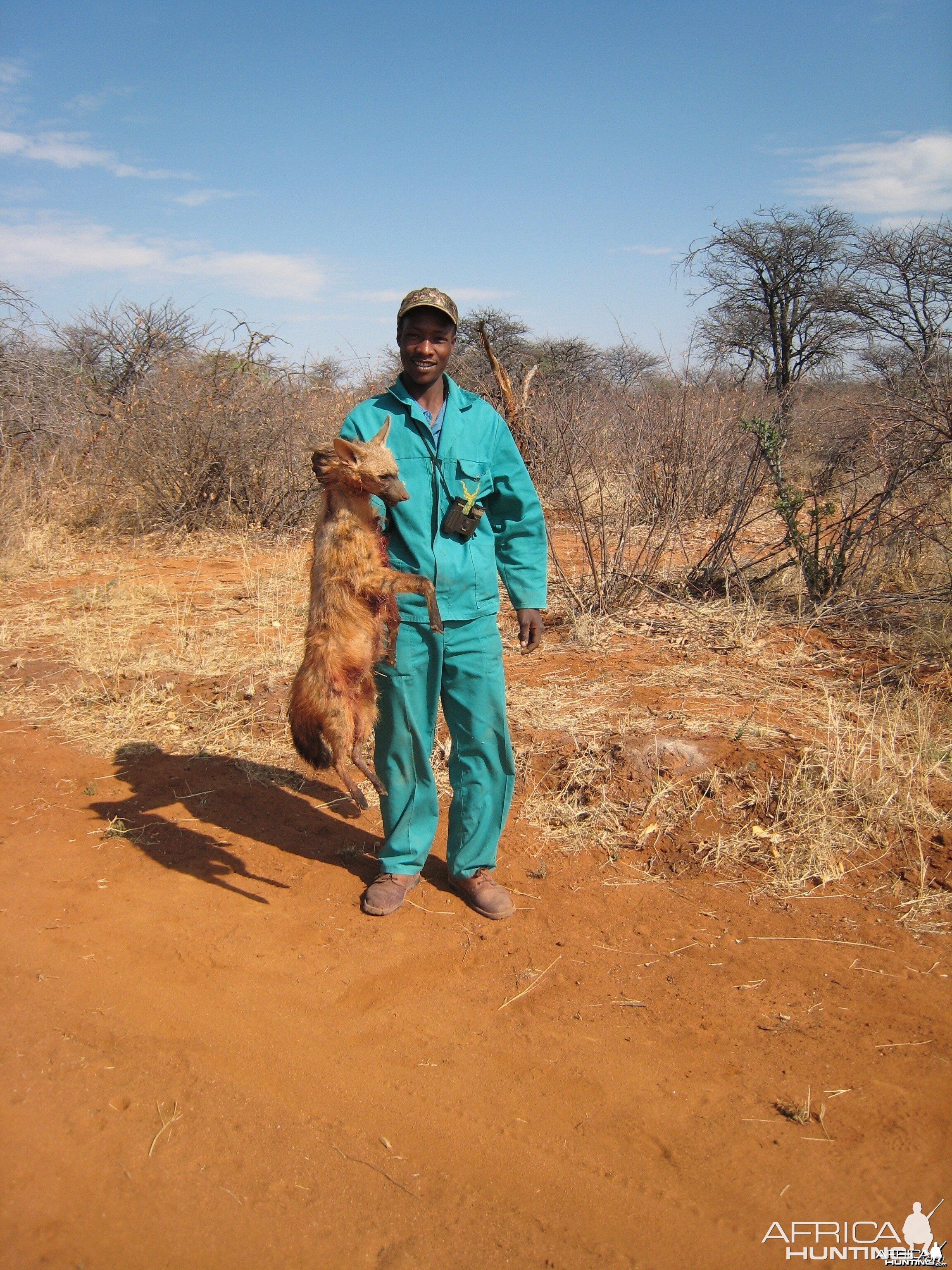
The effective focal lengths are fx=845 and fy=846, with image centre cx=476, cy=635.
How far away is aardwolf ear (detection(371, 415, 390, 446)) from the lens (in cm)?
297

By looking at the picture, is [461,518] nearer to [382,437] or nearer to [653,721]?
[382,437]

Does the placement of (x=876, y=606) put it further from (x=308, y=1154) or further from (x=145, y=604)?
(x=145, y=604)

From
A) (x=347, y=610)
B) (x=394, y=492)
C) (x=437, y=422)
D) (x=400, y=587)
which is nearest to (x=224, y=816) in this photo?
(x=347, y=610)

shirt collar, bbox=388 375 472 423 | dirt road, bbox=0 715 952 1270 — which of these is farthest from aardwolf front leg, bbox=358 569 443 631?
dirt road, bbox=0 715 952 1270

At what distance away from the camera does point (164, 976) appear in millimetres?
2959

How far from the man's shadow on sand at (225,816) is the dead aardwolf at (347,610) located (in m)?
0.93

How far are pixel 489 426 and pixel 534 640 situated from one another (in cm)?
88

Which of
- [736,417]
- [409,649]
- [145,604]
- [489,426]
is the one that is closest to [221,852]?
[409,649]

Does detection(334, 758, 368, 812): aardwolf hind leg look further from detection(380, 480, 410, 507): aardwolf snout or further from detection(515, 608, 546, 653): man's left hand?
detection(380, 480, 410, 507): aardwolf snout

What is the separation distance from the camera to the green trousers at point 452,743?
3.32 meters

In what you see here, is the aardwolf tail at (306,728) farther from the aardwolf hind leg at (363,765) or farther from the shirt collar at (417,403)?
the shirt collar at (417,403)

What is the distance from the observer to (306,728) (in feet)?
10.3

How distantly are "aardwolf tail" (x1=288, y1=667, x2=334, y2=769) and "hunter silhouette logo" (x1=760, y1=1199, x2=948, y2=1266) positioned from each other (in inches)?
79.1

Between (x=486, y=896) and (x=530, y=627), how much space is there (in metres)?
→ 1.11
